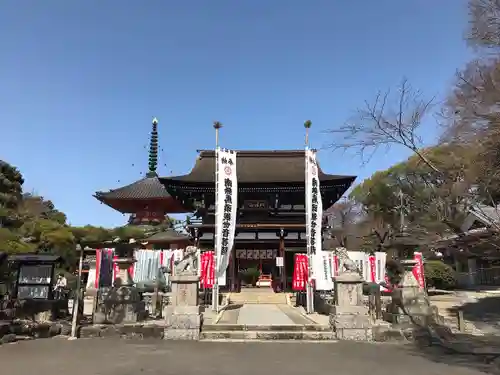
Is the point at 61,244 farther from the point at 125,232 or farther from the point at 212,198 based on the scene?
the point at 212,198

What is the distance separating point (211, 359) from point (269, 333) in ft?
10.3

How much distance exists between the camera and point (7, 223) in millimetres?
21703

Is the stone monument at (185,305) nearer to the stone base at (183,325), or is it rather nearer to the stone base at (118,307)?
the stone base at (183,325)

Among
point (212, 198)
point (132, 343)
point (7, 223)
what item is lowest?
→ point (132, 343)

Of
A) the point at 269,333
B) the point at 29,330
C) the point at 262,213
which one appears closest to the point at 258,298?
the point at 262,213

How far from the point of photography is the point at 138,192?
116ft

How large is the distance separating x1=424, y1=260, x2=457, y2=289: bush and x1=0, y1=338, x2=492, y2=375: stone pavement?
63.4 ft

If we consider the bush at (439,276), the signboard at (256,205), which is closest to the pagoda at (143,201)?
the signboard at (256,205)

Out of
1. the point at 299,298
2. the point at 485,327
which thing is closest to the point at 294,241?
the point at 299,298

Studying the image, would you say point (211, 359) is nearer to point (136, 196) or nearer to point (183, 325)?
point (183, 325)

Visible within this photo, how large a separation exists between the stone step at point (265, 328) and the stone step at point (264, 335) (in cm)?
34

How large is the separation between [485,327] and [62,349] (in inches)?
538

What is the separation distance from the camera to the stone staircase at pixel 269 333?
10539 mm

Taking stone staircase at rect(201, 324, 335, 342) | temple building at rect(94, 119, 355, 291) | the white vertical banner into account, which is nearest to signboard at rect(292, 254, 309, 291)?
the white vertical banner
